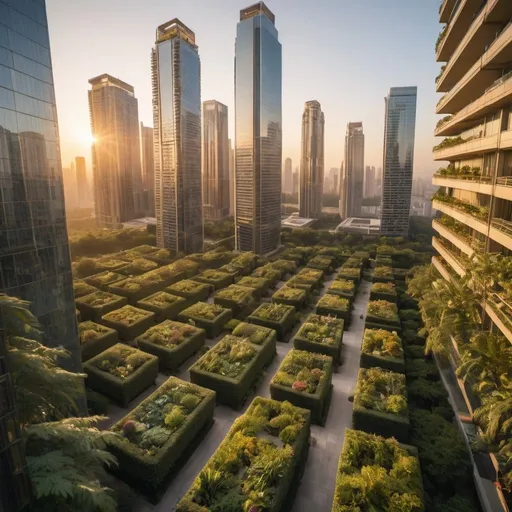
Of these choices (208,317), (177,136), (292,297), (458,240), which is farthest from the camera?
(177,136)

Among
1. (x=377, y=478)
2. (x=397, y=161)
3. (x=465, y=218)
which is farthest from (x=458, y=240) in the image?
(x=397, y=161)

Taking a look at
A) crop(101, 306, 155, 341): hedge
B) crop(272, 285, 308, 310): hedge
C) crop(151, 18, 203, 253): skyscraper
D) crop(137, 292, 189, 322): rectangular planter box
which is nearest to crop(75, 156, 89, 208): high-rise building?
crop(151, 18, 203, 253): skyscraper

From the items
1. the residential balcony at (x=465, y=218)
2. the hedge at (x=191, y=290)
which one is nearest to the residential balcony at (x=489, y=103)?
the residential balcony at (x=465, y=218)

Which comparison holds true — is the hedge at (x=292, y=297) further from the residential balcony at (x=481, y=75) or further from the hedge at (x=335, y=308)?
the residential balcony at (x=481, y=75)

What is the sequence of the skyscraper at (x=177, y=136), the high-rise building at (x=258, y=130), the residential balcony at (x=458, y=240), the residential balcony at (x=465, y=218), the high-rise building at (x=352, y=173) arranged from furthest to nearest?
1. the high-rise building at (x=352, y=173)
2. the high-rise building at (x=258, y=130)
3. the skyscraper at (x=177, y=136)
4. the residential balcony at (x=458, y=240)
5. the residential balcony at (x=465, y=218)

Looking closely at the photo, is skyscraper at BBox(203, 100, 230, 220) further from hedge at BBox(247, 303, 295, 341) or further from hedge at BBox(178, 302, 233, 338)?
hedge at BBox(247, 303, 295, 341)

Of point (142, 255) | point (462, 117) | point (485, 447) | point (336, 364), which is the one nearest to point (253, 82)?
point (142, 255)

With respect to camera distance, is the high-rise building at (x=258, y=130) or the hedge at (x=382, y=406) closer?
the hedge at (x=382, y=406)

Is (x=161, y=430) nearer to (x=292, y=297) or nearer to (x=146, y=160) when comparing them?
(x=292, y=297)
